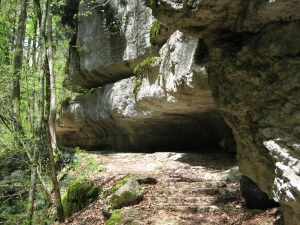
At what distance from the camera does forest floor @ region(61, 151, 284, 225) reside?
5.26 metres

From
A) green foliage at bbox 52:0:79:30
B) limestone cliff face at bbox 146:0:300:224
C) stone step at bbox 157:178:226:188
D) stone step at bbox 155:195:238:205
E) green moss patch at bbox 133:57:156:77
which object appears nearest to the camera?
limestone cliff face at bbox 146:0:300:224

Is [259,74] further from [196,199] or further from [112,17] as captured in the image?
[112,17]

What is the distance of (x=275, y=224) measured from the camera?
4406mm

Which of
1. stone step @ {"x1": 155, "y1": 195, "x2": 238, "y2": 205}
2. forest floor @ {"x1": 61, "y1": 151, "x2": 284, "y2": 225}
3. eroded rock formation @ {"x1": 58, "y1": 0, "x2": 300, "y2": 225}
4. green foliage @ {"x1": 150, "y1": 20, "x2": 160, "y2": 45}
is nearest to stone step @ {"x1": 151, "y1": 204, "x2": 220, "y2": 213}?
forest floor @ {"x1": 61, "y1": 151, "x2": 284, "y2": 225}

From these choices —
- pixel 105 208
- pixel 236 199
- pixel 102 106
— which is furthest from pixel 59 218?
pixel 102 106

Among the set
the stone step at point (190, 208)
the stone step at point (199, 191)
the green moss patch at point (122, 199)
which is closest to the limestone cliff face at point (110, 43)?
the stone step at point (199, 191)

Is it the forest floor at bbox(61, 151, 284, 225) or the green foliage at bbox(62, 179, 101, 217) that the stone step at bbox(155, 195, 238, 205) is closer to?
the forest floor at bbox(61, 151, 284, 225)

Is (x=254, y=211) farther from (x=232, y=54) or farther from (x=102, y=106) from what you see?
(x=102, y=106)

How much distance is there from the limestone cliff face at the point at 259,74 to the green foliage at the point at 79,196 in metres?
4.39

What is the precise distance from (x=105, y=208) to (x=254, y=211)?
3.04 meters

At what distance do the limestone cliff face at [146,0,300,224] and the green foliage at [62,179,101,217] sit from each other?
439 cm

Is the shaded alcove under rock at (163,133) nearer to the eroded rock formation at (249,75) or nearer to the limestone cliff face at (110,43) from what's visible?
the eroded rock formation at (249,75)

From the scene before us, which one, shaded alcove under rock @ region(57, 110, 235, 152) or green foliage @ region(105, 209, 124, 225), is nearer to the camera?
green foliage @ region(105, 209, 124, 225)

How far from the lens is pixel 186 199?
6113 mm
